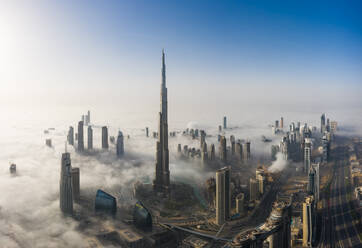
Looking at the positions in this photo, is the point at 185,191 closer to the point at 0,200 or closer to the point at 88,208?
the point at 88,208

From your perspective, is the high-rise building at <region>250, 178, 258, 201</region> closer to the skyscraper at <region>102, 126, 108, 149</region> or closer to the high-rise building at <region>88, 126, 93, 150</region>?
the skyscraper at <region>102, 126, 108, 149</region>

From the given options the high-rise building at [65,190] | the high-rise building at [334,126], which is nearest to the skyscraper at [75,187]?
the high-rise building at [65,190]

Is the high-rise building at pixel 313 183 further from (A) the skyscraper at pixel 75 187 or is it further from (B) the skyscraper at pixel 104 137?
(B) the skyscraper at pixel 104 137

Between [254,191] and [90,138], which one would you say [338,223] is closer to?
[254,191]

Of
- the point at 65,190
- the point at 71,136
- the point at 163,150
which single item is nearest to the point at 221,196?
the point at 163,150

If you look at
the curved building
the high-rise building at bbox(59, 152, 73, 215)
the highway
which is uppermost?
the high-rise building at bbox(59, 152, 73, 215)

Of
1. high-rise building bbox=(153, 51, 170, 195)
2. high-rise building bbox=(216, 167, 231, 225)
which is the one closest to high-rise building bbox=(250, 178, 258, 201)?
high-rise building bbox=(216, 167, 231, 225)

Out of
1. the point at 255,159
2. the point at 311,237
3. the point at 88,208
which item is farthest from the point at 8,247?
the point at 255,159
